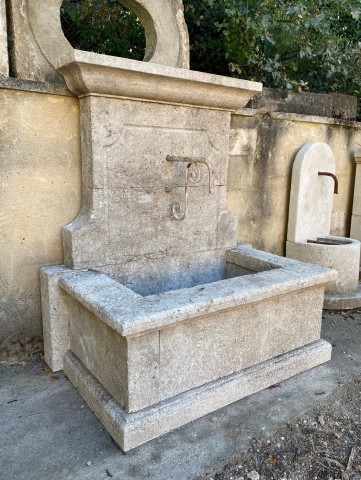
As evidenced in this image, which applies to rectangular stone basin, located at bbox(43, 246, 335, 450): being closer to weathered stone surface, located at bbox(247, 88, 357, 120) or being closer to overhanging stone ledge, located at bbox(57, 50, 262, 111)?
overhanging stone ledge, located at bbox(57, 50, 262, 111)

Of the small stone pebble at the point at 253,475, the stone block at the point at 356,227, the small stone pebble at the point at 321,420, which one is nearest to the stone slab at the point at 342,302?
the stone block at the point at 356,227

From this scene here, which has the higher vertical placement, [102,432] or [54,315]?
[54,315]

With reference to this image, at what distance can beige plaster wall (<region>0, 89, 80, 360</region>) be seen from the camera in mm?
2213

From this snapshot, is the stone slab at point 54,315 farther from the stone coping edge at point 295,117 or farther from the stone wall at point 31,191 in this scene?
the stone coping edge at point 295,117

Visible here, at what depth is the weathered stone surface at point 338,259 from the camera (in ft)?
11.4

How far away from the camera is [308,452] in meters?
1.79

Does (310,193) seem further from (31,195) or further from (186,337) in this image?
(31,195)

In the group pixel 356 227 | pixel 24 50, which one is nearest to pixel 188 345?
pixel 24 50

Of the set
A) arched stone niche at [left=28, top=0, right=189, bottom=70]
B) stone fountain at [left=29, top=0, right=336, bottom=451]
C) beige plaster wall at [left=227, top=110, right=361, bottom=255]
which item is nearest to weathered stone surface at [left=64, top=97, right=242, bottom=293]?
stone fountain at [left=29, top=0, right=336, bottom=451]

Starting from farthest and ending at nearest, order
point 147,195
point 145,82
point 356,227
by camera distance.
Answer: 1. point 356,227
2. point 147,195
3. point 145,82

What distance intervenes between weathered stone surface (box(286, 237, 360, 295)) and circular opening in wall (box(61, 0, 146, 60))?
2685mm

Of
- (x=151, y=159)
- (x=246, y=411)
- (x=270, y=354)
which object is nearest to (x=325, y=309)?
(x=270, y=354)

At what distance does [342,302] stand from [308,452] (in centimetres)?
201

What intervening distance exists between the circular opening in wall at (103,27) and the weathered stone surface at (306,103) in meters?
1.42
